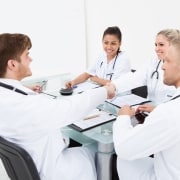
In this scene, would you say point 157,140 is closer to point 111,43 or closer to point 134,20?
point 111,43

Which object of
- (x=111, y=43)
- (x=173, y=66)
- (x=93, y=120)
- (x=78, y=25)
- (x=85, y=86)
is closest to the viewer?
(x=173, y=66)

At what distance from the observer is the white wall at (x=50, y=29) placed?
3.34m

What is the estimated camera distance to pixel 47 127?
1.23m

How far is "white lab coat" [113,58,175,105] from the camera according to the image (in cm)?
204

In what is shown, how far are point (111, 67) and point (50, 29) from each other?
1369mm

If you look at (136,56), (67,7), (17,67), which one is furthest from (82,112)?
(67,7)

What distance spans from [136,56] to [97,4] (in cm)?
91

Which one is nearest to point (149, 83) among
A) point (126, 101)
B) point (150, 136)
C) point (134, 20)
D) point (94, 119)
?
point (126, 101)

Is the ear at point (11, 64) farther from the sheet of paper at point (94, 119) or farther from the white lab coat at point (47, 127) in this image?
the sheet of paper at point (94, 119)

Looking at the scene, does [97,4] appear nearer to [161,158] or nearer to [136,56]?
[136,56]

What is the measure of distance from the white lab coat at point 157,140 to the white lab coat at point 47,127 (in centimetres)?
23

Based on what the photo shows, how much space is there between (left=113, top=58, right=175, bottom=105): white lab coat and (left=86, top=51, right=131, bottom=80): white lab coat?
32cm

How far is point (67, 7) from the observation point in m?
3.70

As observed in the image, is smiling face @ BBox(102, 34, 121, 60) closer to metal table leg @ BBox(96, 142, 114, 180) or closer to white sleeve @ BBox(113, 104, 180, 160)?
metal table leg @ BBox(96, 142, 114, 180)
